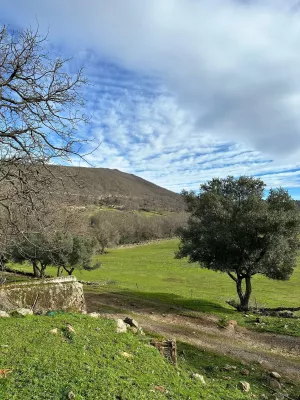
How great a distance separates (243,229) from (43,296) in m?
15.1

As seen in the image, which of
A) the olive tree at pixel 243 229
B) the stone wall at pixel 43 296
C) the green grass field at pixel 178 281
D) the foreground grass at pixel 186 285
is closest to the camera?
the stone wall at pixel 43 296

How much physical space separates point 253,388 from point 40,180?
382 inches

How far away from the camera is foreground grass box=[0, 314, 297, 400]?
6.48m

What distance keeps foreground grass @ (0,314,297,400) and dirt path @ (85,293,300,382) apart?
9.09 ft

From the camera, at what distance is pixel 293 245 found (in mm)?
25656

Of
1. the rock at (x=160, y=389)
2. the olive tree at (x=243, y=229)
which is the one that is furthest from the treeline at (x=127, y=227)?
the rock at (x=160, y=389)

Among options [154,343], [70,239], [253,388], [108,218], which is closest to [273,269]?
[253,388]

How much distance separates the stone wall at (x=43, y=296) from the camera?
1424cm

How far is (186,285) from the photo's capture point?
4994cm

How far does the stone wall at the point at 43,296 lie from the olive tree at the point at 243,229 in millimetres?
A: 12535

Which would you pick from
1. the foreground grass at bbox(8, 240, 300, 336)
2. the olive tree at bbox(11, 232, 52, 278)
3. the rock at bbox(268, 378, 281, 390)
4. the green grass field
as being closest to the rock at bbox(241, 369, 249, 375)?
the rock at bbox(268, 378, 281, 390)

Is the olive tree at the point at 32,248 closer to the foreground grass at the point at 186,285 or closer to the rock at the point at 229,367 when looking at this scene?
the foreground grass at the point at 186,285

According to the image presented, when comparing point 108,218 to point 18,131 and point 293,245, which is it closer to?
point 293,245

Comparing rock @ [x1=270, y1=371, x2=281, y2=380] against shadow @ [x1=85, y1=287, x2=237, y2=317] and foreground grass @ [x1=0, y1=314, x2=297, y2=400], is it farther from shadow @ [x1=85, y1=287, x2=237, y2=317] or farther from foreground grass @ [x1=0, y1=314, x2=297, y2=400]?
shadow @ [x1=85, y1=287, x2=237, y2=317]
